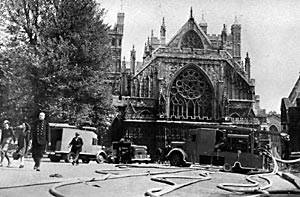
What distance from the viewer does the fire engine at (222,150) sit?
70.4 ft

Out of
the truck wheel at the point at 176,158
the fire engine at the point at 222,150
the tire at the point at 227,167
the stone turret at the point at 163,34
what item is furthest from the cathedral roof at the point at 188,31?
the tire at the point at 227,167

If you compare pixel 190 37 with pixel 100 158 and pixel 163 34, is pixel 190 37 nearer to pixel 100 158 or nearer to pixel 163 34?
pixel 163 34

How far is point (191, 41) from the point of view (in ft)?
175

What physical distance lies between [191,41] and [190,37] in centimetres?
52

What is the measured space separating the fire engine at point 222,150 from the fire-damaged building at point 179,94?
80.5 ft

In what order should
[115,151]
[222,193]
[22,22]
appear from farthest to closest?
1. [115,151]
2. [22,22]
3. [222,193]

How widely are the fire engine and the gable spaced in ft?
97.9

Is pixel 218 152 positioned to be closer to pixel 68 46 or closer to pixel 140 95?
pixel 68 46

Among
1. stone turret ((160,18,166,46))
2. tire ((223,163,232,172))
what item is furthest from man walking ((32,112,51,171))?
stone turret ((160,18,166,46))

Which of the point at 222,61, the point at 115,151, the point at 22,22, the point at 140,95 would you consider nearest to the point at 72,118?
the point at 115,151

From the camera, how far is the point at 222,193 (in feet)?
32.8

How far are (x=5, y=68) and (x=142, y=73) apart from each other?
2739 centimetres

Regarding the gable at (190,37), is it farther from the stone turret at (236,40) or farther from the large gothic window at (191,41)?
the stone turret at (236,40)

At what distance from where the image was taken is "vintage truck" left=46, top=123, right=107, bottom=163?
83.5ft
